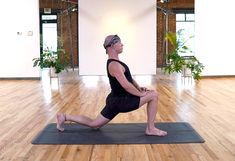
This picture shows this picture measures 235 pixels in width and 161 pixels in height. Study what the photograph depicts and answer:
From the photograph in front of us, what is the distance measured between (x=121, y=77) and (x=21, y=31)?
6878 millimetres

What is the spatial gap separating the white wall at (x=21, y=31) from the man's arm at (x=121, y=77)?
6627 millimetres

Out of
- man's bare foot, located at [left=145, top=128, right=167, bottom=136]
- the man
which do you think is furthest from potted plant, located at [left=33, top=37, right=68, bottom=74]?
man's bare foot, located at [left=145, top=128, right=167, bottom=136]

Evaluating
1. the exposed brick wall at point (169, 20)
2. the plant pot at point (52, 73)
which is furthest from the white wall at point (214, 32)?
the exposed brick wall at point (169, 20)

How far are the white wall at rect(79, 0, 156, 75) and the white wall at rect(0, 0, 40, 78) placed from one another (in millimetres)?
1241

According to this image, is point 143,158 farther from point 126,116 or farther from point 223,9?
point 223,9

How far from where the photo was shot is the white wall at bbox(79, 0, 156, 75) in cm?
1031

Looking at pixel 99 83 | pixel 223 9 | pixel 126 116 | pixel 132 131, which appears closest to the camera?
pixel 132 131

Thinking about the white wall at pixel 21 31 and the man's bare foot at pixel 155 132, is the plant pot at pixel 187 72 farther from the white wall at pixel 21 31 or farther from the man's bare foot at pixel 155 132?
the man's bare foot at pixel 155 132

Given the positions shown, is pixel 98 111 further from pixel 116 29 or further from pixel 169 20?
pixel 169 20

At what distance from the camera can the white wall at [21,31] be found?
33.2 ft

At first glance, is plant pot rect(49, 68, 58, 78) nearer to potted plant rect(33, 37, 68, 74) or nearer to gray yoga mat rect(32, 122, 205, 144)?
potted plant rect(33, 37, 68, 74)

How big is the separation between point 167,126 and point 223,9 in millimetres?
6711

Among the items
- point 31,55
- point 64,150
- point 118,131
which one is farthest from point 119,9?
point 64,150

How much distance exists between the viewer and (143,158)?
329 centimetres
